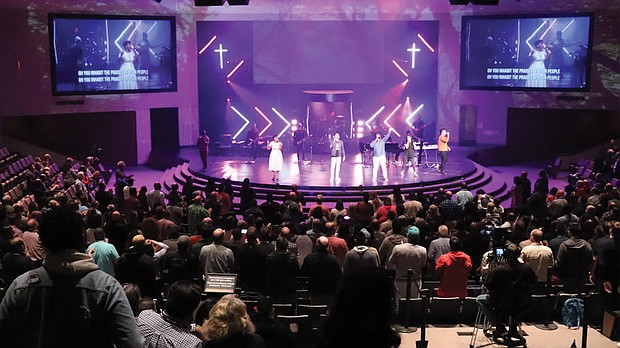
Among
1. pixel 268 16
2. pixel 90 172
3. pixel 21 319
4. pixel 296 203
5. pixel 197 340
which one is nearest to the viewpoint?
pixel 21 319

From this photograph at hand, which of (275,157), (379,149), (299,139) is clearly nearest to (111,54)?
(299,139)

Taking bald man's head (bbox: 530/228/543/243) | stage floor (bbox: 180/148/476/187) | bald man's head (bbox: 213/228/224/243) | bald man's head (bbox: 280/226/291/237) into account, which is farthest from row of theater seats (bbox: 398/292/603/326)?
stage floor (bbox: 180/148/476/187)

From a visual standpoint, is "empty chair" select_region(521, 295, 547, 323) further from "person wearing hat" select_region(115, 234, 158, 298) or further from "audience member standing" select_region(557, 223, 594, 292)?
"person wearing hat" select_region(115, 234, 158, 298)

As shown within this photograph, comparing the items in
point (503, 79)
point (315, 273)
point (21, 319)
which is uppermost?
point (503, 79)

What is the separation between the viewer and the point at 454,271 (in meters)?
8.53

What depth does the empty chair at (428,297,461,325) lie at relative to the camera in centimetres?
864

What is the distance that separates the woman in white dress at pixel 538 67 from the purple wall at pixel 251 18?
144cm

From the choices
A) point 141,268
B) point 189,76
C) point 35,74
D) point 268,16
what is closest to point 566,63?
point 268,16

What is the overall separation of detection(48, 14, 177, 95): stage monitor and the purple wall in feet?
2.29

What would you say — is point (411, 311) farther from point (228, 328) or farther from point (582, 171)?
point (582, 171)

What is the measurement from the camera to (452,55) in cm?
2548

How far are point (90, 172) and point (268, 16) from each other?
1040 cm

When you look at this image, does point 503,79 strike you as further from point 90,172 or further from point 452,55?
point 90,172

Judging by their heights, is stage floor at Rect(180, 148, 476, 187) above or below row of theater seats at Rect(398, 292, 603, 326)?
above
